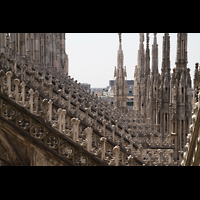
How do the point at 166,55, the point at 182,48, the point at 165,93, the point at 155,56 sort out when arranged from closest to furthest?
the point at 182,48 → the point at 165,93 → the point at 166,55 → the point at 155,56

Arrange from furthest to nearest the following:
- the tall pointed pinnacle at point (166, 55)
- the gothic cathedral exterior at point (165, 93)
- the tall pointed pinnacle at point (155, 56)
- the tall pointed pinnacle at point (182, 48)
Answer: the tall pointed pinnacle at point (155, 56)
the tall pointed pinnacle at point (166, 55)
the tall pointed pinnacle at point (182, 48)
the gothic cathedral exterior at point (165, 93)

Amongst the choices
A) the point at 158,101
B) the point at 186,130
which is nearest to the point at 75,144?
the point at 186,130

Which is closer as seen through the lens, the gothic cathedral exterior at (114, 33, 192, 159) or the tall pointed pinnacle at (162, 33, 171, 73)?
the gothic cathedral exterior at (114, 33, 192, 159)

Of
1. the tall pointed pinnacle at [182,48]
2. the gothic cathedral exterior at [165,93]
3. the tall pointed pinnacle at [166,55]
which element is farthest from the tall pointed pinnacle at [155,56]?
the tall pointed pinnacle at [182,48]

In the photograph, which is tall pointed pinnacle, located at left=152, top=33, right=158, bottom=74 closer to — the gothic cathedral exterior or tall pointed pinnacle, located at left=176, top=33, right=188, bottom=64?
the gothic cathedral exterior

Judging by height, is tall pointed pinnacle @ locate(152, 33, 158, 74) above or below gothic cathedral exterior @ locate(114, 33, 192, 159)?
above

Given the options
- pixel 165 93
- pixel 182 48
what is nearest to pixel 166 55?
pixel 165 93

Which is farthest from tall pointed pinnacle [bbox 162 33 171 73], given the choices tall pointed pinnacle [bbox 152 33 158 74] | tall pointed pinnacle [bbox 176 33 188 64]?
tall pointed pinnacle [bbox 176 33 188 64]

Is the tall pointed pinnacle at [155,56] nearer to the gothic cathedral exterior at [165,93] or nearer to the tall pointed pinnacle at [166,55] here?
the gothic cathedral exterior at [165,93]

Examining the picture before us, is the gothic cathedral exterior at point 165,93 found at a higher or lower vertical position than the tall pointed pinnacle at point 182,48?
lower

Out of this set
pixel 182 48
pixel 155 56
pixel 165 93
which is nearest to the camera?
pixel 182 48

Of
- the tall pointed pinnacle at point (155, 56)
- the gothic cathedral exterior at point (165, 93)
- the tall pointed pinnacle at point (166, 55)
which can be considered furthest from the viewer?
the tall pointed pinnacle at point (155, 56)

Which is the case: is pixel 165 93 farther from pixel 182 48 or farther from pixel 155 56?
pixel 182 48
